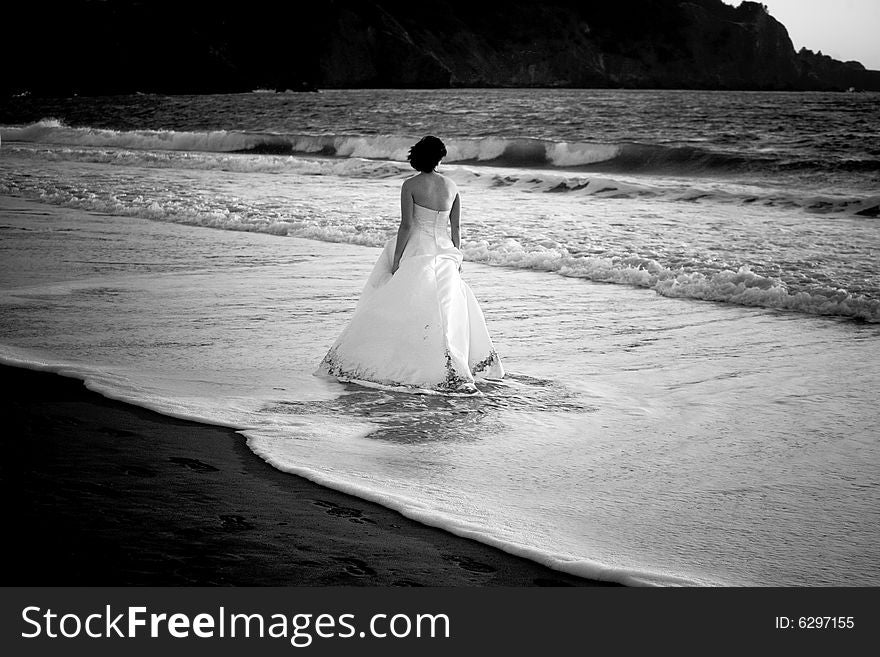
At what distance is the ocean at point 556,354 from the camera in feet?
12.4

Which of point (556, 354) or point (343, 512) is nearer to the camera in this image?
point (343, 512)

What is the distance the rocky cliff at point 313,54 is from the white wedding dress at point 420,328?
110 meters

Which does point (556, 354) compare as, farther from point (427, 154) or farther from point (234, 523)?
point (234, 523)

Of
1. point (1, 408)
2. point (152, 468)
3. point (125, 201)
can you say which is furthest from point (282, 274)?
point (125, 201)

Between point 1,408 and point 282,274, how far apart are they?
4.87 m

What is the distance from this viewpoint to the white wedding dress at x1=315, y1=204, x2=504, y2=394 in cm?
565

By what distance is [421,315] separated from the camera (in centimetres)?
570

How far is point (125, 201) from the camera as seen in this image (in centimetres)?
1603

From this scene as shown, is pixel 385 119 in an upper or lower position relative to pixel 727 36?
lower

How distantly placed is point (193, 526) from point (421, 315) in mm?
2539

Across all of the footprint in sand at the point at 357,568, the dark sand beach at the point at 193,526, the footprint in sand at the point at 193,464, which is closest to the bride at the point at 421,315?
the dark sand beach at the point at 193,526

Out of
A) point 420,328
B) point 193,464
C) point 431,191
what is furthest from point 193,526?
point 431,191

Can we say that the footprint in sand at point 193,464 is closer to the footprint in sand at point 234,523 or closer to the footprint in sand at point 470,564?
the footprint in sand at point 234,523

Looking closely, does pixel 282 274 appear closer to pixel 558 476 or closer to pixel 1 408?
pixel 1 408
